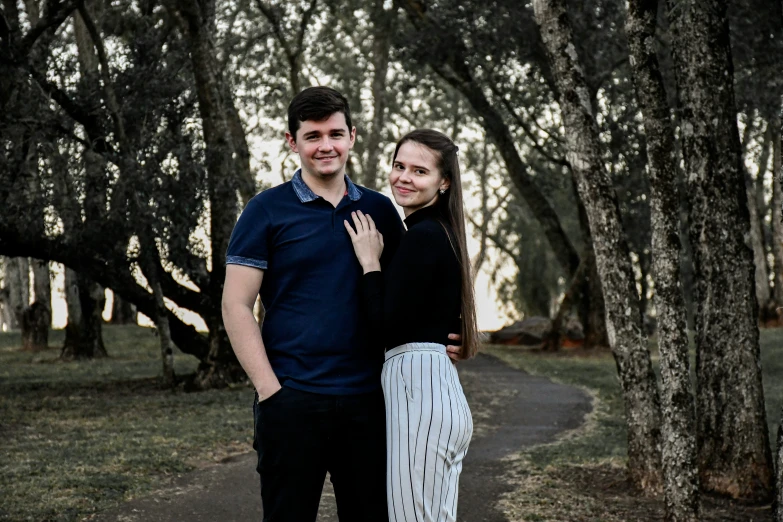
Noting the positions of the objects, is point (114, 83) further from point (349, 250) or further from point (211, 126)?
point (349, 250)

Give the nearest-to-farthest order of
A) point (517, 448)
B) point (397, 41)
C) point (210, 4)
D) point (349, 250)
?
point (349, 250) → point (517, 448) → point (210, 4) → point (397, 41)

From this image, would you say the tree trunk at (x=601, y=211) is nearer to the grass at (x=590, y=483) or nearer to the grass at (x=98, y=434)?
the grass at (x=590, y=483)

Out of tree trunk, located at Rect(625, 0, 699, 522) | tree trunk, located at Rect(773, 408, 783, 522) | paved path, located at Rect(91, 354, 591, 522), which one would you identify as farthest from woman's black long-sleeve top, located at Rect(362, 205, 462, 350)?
paved path, located at Rect(91, 354, 591, 522)

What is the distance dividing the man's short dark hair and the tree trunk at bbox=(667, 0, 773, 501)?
4907 mm

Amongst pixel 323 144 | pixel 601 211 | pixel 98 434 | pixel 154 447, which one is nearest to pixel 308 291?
pixel 323 144

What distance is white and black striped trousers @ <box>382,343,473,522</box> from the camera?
353 centimetres

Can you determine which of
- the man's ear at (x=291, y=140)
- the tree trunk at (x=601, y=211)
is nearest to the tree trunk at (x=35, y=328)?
the tree trunk at (x=601, y=211)

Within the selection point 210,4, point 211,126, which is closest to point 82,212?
point 211,126

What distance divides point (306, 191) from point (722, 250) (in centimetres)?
510

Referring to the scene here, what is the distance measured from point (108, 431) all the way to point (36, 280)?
1515cm

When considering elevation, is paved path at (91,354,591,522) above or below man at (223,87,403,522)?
below

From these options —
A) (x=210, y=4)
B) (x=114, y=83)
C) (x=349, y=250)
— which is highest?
(x=210, y=4)

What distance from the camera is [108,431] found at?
12.1 metres

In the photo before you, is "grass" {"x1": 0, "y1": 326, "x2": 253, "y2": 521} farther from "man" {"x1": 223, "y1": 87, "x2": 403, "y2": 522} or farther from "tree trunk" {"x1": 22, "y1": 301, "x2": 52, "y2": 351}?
"tree trunk" {"x1": 22, "y1": 301, "x2": 52, "y2": 351}
